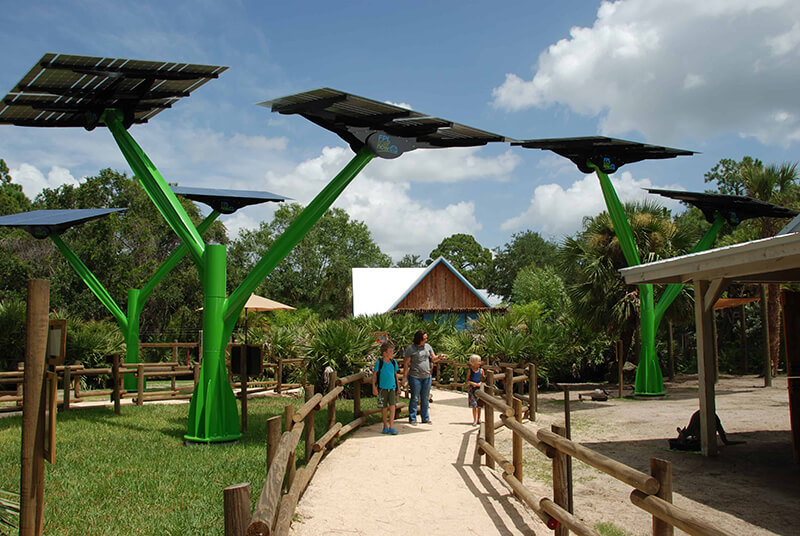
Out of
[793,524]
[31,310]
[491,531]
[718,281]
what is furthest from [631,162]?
[31,310]

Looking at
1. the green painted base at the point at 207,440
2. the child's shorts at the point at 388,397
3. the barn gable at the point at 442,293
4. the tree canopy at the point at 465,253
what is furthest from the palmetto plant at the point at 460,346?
the tree canopy at the point at 465,253

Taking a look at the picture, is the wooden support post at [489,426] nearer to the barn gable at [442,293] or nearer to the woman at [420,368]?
the woman at [420,368]

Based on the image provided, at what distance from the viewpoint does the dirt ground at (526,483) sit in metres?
5.72

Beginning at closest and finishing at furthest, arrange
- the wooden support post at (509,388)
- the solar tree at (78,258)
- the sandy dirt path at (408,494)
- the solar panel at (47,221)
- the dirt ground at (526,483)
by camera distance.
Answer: the sandy dirt path at (408,494) < the dirt ground at (526,483) < the wooden support post at (509,388) < the solar tree at (78,258) < the solar panel at (47,221)

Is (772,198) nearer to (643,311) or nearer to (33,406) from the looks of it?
(643,311)

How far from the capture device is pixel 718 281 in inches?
358

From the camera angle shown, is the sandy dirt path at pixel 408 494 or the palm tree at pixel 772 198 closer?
the sandy dirt path at pixel 408 494

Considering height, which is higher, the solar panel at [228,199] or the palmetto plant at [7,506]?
the solar panel at [228,199]

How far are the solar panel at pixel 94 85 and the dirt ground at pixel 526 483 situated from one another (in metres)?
6.46

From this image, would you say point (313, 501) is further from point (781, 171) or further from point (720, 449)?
point (781, 171)

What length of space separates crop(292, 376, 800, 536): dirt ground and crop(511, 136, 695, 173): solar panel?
6747 mm

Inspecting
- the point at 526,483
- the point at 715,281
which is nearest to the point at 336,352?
the point at 526,483

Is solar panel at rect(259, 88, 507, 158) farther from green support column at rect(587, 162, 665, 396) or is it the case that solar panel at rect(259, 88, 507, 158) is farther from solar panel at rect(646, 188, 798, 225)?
solar panel at rect(646, 188, 798, 225)

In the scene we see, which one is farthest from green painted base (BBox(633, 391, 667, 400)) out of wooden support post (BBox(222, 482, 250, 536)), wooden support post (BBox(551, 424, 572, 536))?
wooden support post (BBox(222, 482, 250, 536))
